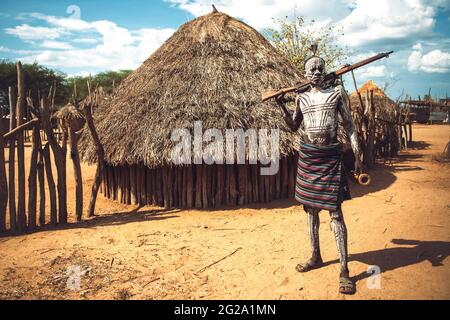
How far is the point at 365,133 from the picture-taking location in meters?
8.35

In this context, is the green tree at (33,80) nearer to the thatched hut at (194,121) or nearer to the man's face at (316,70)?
the thatched hut at (194,121)

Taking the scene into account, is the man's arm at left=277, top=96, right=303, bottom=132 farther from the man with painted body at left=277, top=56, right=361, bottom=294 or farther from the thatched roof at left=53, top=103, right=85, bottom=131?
the thatched roof at left=53, top=103, right=85, bottom=131

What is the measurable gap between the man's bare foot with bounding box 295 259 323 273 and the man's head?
1.70 meters

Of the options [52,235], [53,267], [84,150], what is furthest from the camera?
[84,150]

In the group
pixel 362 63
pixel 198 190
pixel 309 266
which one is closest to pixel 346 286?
pixel 309 266

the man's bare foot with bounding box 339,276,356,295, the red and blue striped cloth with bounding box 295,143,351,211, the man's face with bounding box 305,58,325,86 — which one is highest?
the man's face with bounding box 305,58,325,86

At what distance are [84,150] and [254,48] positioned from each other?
4066mm

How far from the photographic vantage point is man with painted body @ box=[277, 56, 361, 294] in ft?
9.35

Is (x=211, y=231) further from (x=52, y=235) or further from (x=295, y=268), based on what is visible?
(x=52, y=235)

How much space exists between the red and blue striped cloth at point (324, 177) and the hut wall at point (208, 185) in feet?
8.61

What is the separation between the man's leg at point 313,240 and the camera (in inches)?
123

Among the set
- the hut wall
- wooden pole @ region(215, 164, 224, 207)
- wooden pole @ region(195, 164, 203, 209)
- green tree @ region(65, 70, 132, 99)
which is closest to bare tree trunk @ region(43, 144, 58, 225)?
the hut wall

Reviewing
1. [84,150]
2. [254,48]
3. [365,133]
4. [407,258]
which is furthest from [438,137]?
[84,150]
